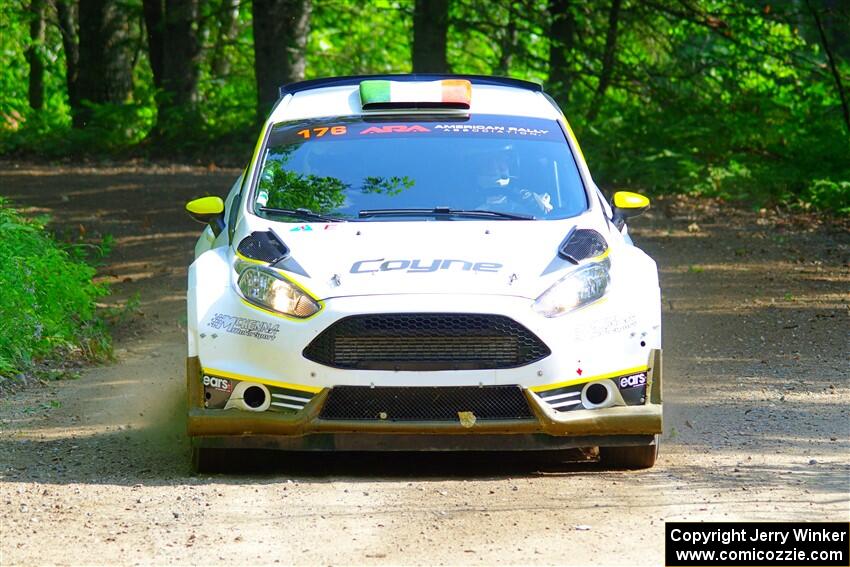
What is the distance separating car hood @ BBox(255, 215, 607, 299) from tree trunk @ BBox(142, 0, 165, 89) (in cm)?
1679

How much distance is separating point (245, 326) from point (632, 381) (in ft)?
6.17

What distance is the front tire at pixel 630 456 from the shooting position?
650 centimetres

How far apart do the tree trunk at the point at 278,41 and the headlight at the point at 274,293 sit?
13.2 metres

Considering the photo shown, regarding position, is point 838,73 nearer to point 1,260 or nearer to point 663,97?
point 663,97

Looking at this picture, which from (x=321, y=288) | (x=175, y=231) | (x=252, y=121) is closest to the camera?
(x=321, y=288)

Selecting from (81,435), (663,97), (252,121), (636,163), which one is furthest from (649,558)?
(252,121)

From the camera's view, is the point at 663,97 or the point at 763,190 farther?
the point at 663,97

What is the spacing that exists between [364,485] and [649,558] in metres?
1.67

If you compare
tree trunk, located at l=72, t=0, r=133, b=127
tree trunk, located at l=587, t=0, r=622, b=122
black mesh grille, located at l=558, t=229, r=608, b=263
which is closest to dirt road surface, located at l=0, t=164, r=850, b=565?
black mesh grille, located at l=558, t=229, r=608, b=263

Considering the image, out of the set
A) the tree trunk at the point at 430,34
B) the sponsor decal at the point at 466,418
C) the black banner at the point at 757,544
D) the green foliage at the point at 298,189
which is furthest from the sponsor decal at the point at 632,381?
the tree trunk at the point at 430,34

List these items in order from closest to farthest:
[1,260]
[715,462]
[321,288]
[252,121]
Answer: [321,288], [715,462], [1,260], [252,121]

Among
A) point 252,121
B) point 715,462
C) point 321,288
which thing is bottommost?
point 252,121

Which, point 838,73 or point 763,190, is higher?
point 838,73

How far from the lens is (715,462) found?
6.62m
